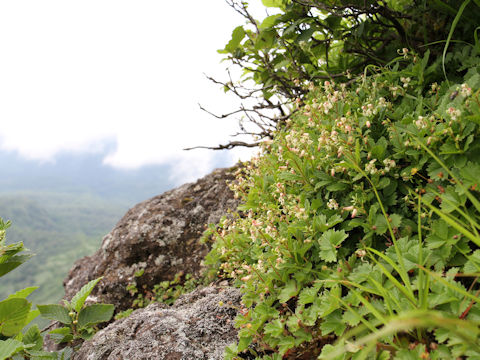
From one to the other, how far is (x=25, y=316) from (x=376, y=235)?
2672 mm

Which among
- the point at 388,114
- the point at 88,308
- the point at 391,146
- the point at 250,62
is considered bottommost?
the point at 88,308

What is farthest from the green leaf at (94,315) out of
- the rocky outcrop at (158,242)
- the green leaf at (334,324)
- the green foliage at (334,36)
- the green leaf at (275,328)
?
the green foliage at (334,36)

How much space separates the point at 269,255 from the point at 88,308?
1.67m

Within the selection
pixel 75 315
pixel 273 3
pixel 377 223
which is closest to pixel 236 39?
pixel 273 3

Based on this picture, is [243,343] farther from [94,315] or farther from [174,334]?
[94,315]

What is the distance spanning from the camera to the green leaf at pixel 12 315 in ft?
7.25

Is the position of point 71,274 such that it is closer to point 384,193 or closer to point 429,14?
point 384,193

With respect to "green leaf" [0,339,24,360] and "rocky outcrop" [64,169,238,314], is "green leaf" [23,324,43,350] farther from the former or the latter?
"rocky outcrop" [64,169,238,314]

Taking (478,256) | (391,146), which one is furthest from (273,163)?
(478,256)

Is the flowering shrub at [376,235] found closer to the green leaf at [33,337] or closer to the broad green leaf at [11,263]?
the green leaf at [33,337]

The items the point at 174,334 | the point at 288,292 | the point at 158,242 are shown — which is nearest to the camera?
the point at 288,292

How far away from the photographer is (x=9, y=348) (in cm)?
199

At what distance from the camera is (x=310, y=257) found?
8.19 ft

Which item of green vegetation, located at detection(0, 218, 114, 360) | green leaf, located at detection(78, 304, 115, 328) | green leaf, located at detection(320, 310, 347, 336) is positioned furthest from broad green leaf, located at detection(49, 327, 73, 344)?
green leaf, located at detection(320, 310, 347, 336)
